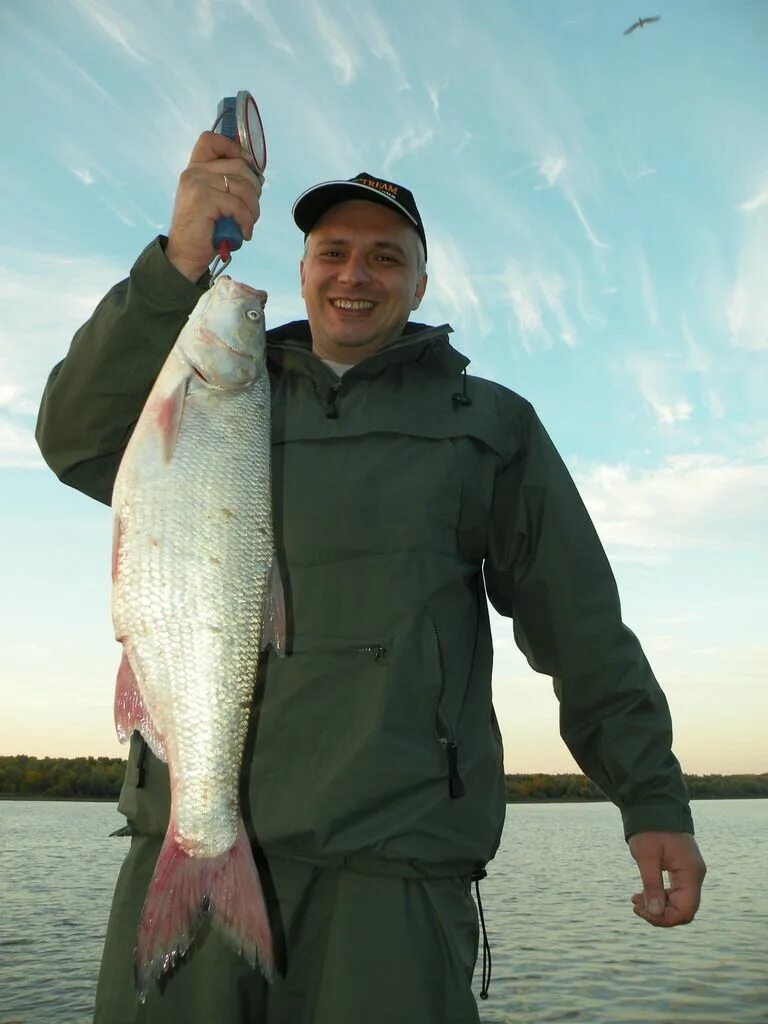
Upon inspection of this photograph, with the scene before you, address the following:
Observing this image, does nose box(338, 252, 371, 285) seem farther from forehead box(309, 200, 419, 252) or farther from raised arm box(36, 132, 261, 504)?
raised arm box(36, 132, 261, 504)

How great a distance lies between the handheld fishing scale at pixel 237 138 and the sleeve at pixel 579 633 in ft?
4.85

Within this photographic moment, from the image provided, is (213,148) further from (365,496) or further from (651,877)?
(651,877)

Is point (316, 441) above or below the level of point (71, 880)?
above

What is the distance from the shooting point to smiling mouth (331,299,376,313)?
159 inches

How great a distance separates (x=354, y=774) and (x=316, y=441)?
4.20 feet

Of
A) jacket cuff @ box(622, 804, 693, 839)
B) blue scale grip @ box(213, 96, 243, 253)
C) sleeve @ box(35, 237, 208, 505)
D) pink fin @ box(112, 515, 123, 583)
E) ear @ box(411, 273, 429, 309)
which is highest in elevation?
ear @ box(411, 273, 429, 309)

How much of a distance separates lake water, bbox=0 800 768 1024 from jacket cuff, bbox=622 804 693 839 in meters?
11.5

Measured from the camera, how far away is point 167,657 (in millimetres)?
2629

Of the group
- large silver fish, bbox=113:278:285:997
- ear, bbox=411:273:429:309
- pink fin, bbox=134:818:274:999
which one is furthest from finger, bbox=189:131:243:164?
pink fin, bbox=134:818:274:999

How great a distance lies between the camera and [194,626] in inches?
105

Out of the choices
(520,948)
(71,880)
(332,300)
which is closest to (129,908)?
(332,300)

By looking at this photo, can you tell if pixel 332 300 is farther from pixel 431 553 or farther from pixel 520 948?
pixel 520 948

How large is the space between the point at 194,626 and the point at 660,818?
6.63ft

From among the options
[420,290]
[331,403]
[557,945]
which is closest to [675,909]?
[331,403]
